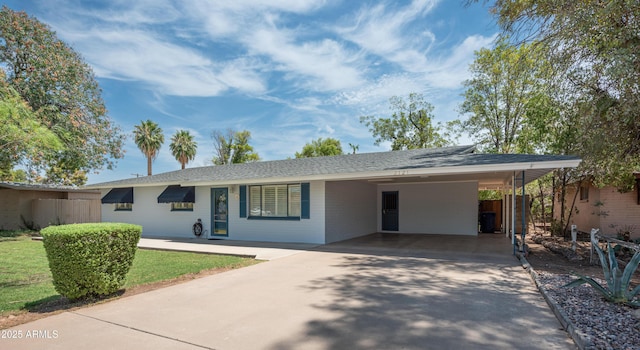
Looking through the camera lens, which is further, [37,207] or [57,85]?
[37,207]

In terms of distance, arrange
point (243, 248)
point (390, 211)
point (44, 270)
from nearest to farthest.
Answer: point (44, 270) → point (243, 248) → point (390, 211)

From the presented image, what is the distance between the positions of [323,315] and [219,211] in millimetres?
10133

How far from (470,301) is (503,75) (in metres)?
19.3

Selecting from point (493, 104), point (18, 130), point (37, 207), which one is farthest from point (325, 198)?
point (37, 207)

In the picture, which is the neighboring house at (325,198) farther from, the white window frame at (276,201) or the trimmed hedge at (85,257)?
the trimmed hedge at (85,257)

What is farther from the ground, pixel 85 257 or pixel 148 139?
pixel 148 139

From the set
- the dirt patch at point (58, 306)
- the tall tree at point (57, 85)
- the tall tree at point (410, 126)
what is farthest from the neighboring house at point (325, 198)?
the tall tree at point (410, 126)

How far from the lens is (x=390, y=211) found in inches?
644

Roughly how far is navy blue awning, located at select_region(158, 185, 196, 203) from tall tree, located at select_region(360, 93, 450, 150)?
19.5m

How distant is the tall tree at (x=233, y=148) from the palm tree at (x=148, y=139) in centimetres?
611

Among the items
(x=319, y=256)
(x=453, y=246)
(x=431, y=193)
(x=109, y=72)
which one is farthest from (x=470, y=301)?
(x=109, y=72)

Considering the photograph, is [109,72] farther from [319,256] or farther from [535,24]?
[535,24]

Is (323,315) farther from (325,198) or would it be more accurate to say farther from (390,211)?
(390,211)

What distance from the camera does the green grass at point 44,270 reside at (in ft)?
18.2
